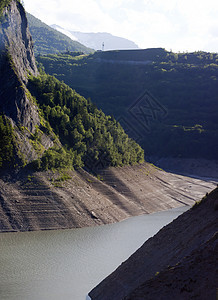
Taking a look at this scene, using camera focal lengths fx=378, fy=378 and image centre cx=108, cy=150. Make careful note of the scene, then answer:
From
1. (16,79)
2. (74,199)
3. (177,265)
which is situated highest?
(16,79)

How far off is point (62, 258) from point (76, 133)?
1815 inches

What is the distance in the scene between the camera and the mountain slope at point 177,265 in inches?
875

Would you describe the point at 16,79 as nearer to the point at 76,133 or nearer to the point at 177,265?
the point at 76,133

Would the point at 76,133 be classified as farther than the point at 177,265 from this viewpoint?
Yes

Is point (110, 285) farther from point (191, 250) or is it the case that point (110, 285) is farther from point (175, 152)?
point (175, 152)

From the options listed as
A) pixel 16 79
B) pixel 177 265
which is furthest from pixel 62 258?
pixel 16 79

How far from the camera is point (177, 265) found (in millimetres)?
24859

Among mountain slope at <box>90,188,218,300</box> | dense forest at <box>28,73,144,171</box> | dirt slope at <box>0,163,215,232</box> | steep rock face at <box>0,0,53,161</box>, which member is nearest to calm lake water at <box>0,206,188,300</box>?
dirt slope at <box>0,163,215,232</box>

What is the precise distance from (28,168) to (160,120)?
125 meters

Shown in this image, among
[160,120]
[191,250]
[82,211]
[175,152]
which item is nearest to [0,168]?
[82,211]

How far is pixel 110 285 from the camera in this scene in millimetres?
32344

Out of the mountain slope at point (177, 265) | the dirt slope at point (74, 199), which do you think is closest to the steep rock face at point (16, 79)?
the dirt slope at point (74, 199)

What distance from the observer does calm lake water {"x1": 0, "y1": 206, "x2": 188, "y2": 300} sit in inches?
1550

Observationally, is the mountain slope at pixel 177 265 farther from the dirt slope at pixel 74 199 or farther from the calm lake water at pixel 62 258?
the dirt slope at pixel 74 199
